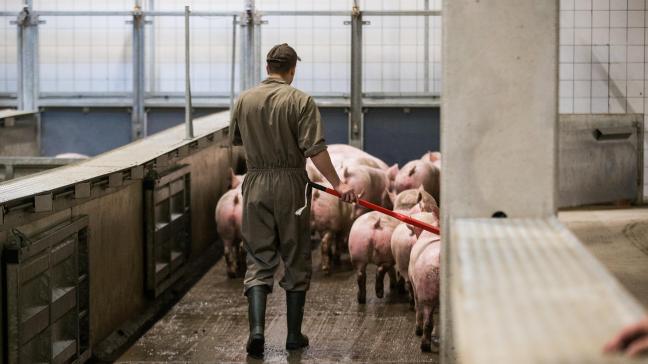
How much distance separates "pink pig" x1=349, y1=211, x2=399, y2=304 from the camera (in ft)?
27.5

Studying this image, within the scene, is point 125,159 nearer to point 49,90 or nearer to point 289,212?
point 289,212

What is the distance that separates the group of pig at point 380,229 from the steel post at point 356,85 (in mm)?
1588

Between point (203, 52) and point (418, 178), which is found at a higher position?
point (203, 52)

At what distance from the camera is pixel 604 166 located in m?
8.19

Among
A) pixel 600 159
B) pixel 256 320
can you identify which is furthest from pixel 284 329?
pixel 600 159

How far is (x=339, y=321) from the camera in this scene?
7.86 meters

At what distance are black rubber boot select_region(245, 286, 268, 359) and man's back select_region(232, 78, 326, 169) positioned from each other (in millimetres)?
773

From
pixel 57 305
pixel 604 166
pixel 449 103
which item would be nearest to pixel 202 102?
pixel 604 166

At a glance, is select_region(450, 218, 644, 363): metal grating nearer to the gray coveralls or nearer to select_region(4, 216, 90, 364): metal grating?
select_region(4, 216, 90, 364): metal grating

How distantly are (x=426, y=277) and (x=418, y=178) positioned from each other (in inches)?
183

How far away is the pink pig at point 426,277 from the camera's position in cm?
670

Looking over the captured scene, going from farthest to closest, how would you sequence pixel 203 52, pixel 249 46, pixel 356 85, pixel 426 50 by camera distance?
pixel 203 52, pixel 426 50, pixel 249 46, pixel 356 85

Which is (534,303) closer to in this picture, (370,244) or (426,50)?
(370,244)

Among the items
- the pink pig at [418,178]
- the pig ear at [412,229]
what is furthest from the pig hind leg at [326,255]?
the pig ear at [412,229]
